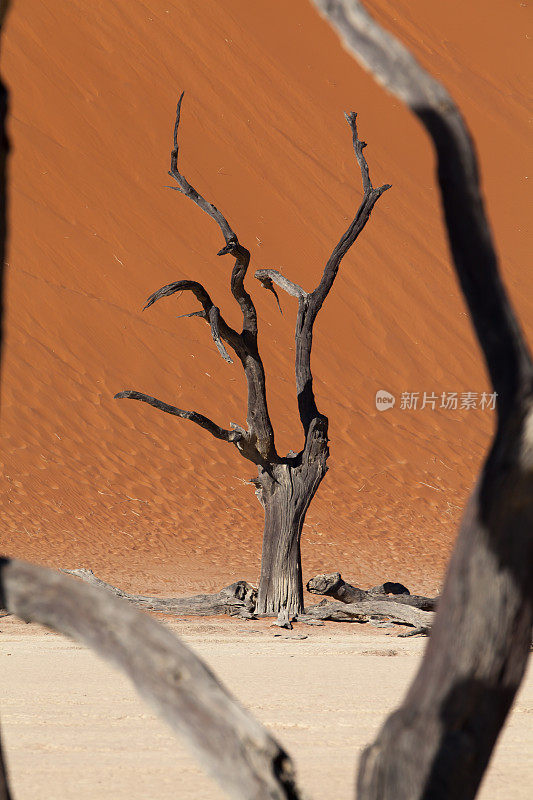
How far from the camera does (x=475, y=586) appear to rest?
183 centimetres

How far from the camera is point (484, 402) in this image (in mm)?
26234

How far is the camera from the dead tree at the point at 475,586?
179 centimetres

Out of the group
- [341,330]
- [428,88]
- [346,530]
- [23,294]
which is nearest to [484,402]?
[341,330]

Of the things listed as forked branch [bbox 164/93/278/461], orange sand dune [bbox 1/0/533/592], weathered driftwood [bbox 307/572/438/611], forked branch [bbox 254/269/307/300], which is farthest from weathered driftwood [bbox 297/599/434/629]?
orange sand dune [bbox 1/0/533/592]

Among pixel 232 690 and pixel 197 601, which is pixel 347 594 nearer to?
pixel 197 601

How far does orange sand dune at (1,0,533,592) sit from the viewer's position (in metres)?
16.6

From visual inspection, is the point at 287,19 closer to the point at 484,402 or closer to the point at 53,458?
the point at 484,402

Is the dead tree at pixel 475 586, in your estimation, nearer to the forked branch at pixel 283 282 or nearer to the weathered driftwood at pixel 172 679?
the weathered driftwood at pixel 172 679

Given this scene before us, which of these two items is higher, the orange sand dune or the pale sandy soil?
the orange sand dune

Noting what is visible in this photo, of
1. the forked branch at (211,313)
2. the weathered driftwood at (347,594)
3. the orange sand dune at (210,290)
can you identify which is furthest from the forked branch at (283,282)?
the orange sand dune at (210,290)

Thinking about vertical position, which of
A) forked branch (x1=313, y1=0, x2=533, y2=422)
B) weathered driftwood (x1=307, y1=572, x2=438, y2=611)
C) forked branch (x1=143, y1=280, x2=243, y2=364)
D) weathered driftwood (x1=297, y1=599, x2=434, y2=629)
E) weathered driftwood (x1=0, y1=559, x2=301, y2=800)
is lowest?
weathered driftwood (x1=297, y1=599, x2=434, y2=629)

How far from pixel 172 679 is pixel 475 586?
0.63m

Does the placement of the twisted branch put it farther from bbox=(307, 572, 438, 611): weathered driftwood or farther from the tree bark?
bbox=(307, 572, 438, 611): weathered driftwood

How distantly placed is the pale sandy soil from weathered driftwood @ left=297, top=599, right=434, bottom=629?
0.47 meters
